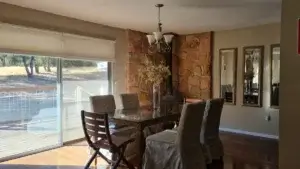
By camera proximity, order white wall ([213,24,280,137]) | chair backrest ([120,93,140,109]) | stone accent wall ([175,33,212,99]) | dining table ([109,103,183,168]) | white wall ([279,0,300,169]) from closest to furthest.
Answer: white wall ([279,0,300,169])
dining table ([109,103,183,168])
chair backrest ([120,93,140,109])
white wall ([213,24,280,137])
stone accent wall ([175,33,212,99])

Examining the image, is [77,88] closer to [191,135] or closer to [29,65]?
[29,65]

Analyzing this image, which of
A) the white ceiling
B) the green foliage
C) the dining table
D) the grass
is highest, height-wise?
the white ceiling

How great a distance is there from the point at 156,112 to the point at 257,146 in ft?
7.18

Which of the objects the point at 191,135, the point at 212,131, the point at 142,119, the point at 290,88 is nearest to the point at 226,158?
the point at 212,131

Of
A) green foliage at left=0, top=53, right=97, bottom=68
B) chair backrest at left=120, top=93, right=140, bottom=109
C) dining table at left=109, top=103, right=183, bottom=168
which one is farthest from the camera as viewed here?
chair backrest at left=120, top=93, right=140, bottom=109

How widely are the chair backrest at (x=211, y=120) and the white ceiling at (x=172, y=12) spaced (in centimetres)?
146

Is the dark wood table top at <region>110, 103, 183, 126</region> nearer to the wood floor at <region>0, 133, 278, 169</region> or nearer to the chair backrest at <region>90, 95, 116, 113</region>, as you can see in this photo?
the chair backrest at <region>90, 95, 116, 113</region>

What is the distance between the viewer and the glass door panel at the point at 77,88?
488 centimetres

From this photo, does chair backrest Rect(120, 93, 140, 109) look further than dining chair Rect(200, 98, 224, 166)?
Yes

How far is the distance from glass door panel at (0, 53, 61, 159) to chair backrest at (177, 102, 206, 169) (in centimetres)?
254

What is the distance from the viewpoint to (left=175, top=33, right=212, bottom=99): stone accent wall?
20.7 ft

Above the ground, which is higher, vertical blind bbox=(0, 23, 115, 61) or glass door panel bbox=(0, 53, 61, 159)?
vertical blind bbox=(0, 23, 115, 61)

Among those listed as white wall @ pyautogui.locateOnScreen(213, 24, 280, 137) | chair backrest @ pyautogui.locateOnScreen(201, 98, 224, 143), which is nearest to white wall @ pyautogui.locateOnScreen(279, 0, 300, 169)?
chair backrest @ pyautogui.locateOnScreen(201, 98, 224, 143)

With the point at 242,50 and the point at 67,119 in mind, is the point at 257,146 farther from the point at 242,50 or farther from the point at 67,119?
the point at 67,119
